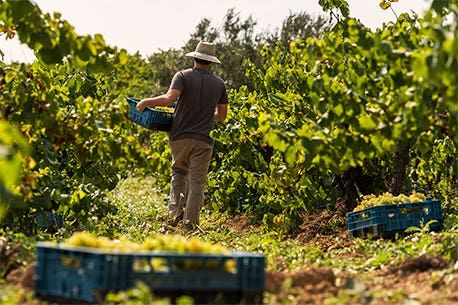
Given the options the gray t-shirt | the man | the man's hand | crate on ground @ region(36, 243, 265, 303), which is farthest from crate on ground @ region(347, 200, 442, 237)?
crate on ground @ region(36, 243, 265, 303)

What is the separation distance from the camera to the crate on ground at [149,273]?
5.10 m

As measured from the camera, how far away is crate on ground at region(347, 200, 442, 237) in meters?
9.06

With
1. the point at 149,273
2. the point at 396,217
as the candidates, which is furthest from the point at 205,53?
the point at 149,273

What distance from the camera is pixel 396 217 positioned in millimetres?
9086

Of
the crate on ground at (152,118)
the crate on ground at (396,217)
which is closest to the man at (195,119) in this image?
the crate on ground at (152,118)

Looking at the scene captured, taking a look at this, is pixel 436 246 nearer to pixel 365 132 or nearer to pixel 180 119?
pixel 365 132

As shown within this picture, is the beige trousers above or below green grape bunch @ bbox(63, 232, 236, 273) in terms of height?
above

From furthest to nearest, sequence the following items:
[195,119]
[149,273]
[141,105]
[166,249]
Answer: [195,119] → [141,105] → [166,249] → [149,273]

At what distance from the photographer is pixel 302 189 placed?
11125 mm

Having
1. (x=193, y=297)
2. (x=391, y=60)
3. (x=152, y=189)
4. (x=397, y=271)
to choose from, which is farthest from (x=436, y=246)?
(x=152, y=189)

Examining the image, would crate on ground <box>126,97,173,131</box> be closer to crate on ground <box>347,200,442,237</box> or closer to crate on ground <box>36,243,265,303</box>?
crate on ground <box>347,200,442,237</box>

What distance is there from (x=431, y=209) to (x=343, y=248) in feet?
3.00

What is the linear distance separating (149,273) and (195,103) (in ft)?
19.4

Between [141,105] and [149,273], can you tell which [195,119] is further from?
[149,273]
